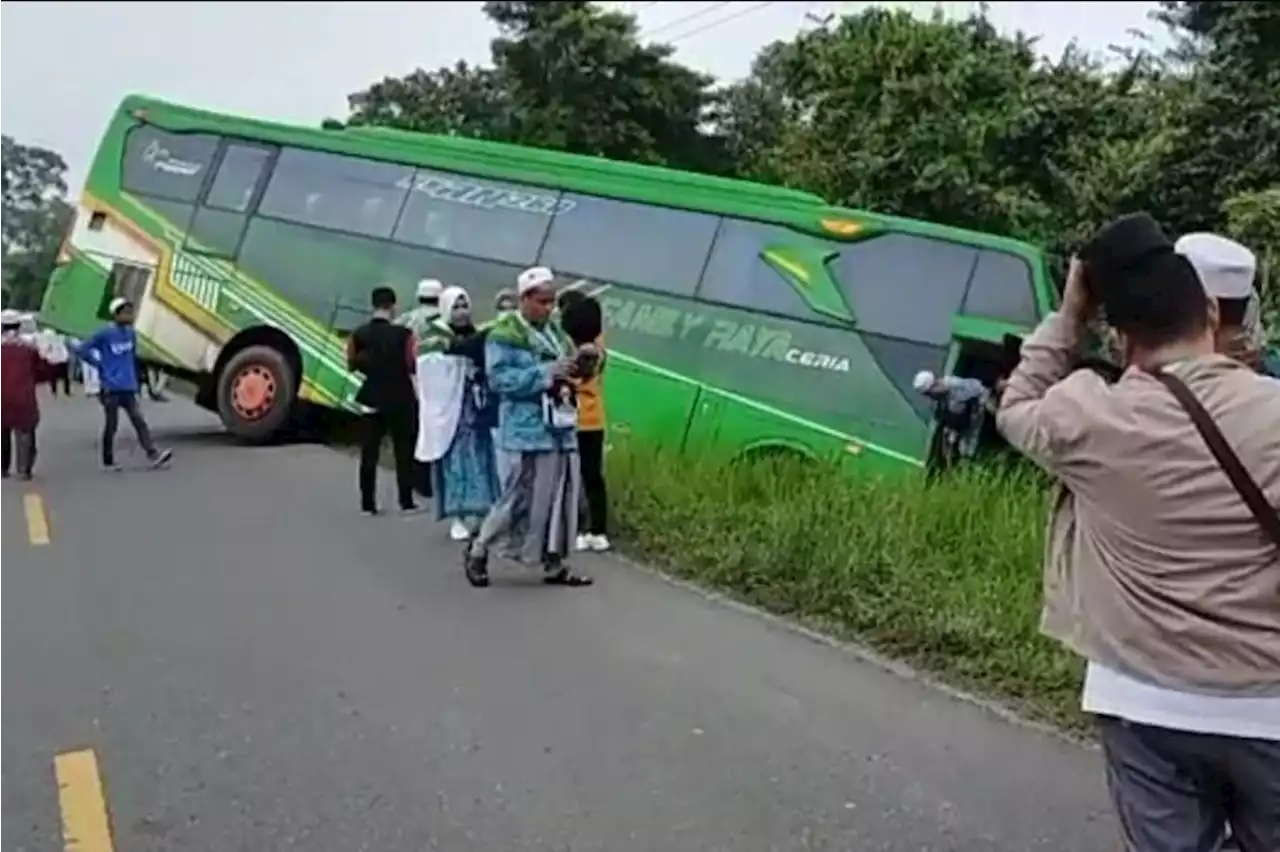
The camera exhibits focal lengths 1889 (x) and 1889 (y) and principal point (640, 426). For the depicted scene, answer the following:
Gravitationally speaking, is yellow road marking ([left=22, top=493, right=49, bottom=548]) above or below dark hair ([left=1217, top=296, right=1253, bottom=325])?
below

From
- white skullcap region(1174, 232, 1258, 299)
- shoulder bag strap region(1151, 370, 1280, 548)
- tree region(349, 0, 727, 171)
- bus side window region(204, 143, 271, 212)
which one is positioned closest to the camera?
shoulder bag strap region(1151, 370, 1280, 548)

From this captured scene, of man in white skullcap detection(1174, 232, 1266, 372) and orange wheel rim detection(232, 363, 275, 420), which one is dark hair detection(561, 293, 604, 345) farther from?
orange wheel rim detection(232, 363, 275, 420)

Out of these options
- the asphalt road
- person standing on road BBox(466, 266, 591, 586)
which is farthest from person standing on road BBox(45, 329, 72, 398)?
person standing on road BBox(466, 266, 591, 586)

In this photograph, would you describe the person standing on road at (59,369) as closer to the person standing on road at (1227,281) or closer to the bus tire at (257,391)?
the bus tire at (257,391)

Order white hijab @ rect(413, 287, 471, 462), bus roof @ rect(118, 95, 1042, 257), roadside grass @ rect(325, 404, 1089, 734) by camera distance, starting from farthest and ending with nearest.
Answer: bus roof @ rect(118, 95, 1042, 257), white hijab @ rect(413, 287, 471, 462), roadside grass @ rect(325, 404, 1089, 734)

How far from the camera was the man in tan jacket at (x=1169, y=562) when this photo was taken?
321 centimetres

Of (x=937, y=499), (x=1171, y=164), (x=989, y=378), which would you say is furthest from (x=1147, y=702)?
(x=1171, y=164)

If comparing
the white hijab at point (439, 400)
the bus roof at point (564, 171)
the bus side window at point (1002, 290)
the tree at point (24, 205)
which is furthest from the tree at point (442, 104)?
the tree at point (24, 205)

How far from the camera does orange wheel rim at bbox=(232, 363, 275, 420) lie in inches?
675

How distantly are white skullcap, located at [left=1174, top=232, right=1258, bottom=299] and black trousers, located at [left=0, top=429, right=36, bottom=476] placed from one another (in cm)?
902

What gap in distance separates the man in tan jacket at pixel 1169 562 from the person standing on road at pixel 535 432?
5.94m

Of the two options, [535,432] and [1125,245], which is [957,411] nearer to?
[535,432]

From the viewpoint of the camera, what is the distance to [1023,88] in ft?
70.6

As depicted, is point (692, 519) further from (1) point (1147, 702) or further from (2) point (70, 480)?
(1) point (1147, 702)
